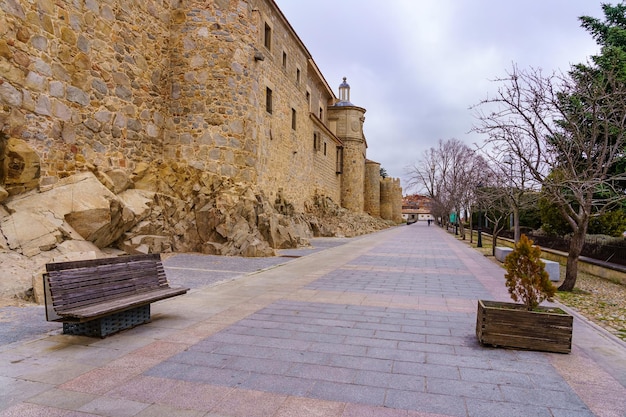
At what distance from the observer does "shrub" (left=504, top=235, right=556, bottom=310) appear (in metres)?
4.65

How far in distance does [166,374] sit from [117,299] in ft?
5.53

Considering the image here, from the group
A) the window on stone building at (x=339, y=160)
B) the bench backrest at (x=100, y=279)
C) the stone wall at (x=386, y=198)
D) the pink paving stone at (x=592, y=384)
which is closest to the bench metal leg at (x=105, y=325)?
the bench backrest at (x=100, y=279)

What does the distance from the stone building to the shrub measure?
31.1 feet

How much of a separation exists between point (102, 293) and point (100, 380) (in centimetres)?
152

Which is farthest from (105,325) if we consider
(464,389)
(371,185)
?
(371,185)

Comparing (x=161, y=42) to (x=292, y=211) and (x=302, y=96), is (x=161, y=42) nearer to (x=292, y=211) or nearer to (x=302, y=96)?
(x=292, y=211)

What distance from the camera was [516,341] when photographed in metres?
4.38

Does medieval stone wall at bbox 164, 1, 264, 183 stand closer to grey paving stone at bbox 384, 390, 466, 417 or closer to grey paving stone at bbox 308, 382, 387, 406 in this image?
grey paving stone at bbox 308, 382, 387, 406

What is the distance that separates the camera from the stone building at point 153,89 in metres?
8.98

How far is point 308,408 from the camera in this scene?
3008 millimetres

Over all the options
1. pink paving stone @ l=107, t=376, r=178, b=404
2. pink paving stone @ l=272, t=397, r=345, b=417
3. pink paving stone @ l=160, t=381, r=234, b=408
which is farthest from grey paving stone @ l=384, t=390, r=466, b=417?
pink paving stone @ l=107, t=376, r=178, b=404

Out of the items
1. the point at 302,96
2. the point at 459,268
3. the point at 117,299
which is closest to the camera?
the point at 117,299

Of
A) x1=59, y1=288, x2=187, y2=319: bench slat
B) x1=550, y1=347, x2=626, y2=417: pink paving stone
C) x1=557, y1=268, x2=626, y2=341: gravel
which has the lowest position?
x1=557, y1=268, x2=626, y2=341: gravel

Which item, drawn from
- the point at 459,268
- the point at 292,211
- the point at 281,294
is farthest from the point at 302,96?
the point at 281,294
